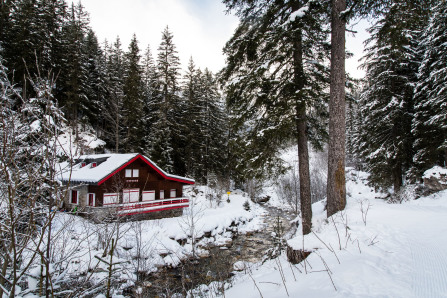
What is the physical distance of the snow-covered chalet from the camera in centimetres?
1511

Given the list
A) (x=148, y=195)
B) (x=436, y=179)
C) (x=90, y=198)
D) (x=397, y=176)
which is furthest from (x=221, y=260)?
(x=397, y=176)

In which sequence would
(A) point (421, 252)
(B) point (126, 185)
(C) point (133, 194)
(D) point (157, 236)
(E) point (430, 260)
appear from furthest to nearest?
(C) point (133, 194) → (B) point (126, 185) → (D) point (157, 236) → (A) point (421, 252) → (E) point (430, 260)

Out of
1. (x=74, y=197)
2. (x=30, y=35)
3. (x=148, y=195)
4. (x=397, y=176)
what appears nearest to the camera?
(x=397, y=176)

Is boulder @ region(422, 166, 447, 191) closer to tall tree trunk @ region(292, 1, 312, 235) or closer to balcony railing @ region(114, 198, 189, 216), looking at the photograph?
tall tree trunk @ region(292, 1, 312, 235)

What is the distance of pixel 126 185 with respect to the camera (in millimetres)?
16969

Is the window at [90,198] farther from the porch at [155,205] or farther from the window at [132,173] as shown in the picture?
the porch at [155,205]

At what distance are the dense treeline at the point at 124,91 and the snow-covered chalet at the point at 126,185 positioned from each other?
4263 millimetres

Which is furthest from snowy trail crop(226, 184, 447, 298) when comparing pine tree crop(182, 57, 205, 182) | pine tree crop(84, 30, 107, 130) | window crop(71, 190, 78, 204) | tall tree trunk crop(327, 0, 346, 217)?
pine tree crop(84, 30, 107, 130)

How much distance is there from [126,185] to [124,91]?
13881 mm

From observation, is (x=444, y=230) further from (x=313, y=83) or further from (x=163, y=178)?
(x=163, y=178)

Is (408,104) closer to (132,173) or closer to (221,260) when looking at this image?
(221,260)

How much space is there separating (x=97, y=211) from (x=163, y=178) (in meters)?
6.47

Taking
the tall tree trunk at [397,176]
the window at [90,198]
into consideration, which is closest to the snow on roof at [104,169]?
the window at [90,198]

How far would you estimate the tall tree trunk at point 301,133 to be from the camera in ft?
22.8
